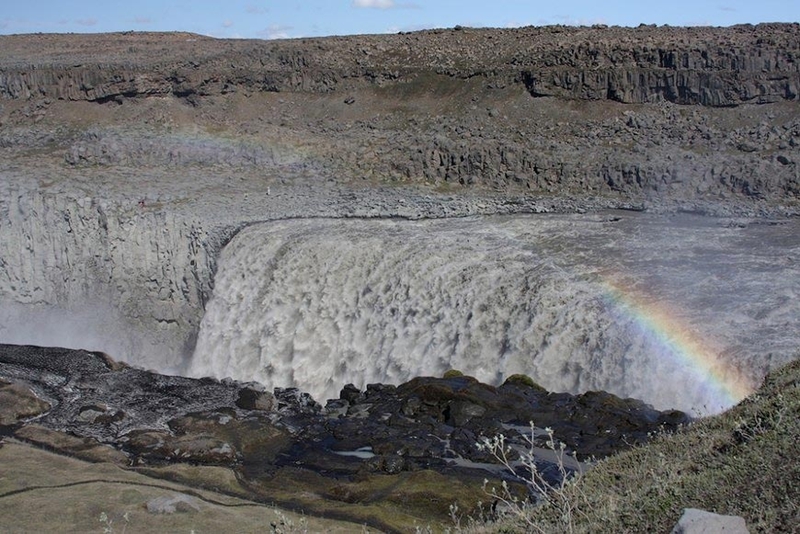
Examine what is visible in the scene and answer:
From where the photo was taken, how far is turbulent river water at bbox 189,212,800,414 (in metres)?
20.2

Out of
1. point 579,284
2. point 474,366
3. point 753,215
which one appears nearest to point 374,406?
point 474,366

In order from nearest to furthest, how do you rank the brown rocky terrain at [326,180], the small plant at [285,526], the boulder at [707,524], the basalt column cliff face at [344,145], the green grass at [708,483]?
the boulder at [707,524] < the green grass at [708,483] < the small plant at [285,526] < the brown rocky terrain at [326,180] < the basalt column cliff face at [344,145]

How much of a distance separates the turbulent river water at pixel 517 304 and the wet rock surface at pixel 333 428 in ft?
3.72

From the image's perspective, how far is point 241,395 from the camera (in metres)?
23.6

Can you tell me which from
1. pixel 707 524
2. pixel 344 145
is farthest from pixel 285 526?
pixel 344 145

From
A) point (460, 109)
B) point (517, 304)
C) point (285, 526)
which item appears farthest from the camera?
point (460, 109)

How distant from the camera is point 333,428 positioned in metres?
21.0

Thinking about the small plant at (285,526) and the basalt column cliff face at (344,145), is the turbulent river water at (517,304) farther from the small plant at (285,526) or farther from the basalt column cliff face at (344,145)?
the small plant at (285,526)

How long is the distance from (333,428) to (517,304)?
18.6 ft

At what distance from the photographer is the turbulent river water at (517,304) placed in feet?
66.2

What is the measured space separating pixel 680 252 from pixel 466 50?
23529 mm

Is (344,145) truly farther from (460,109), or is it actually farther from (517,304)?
(517,304)

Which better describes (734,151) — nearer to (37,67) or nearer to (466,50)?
(466,50)

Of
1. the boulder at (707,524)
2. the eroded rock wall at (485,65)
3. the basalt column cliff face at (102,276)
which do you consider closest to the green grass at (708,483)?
the boulder at (707,524)
